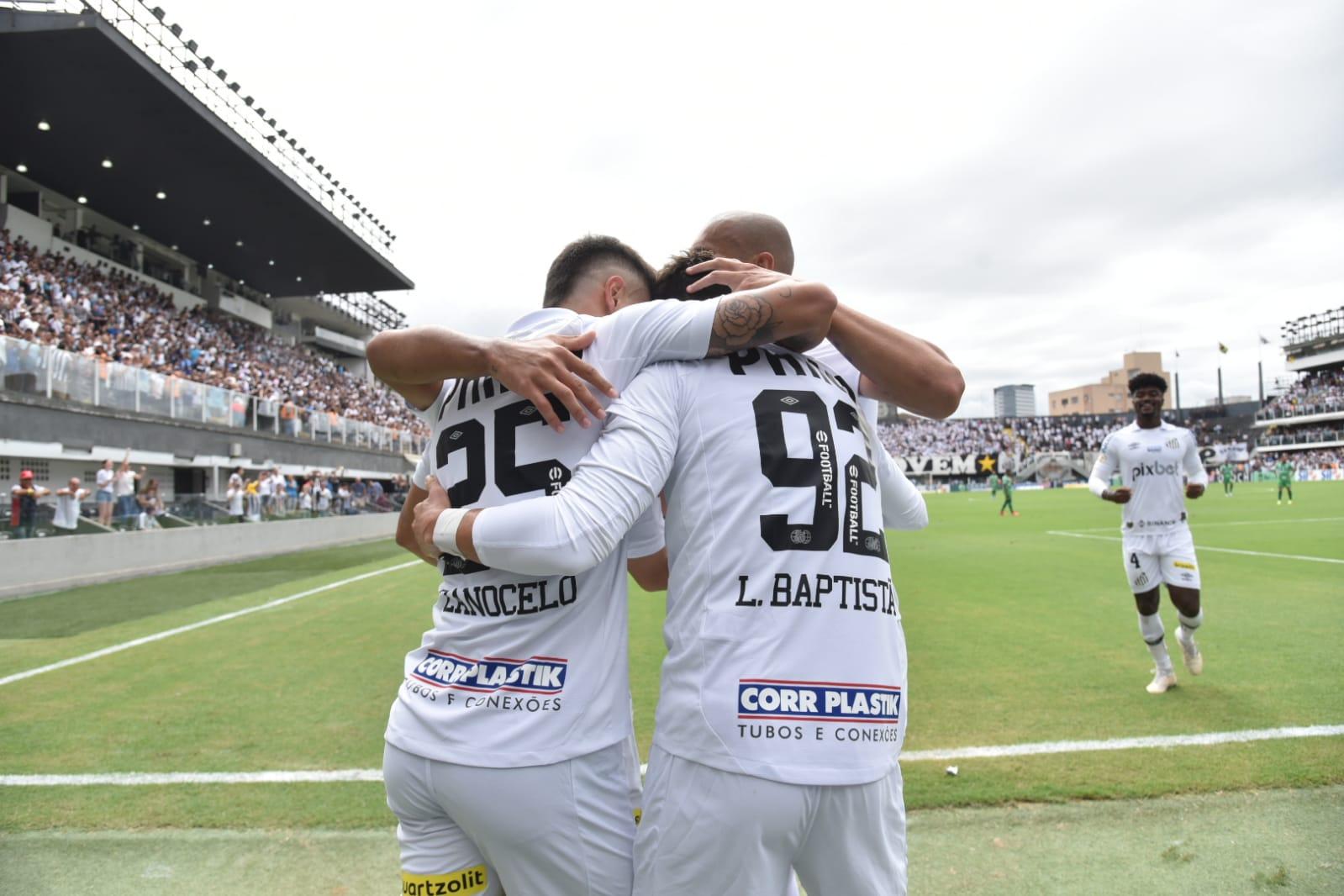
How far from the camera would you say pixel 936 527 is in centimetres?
2489

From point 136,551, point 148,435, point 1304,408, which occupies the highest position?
point 1304,408

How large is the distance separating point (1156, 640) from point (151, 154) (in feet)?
105

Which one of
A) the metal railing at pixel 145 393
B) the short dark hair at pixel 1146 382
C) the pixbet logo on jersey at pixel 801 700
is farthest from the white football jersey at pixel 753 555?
the metal railing at pixel 145 393

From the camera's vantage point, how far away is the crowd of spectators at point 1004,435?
9006 cm

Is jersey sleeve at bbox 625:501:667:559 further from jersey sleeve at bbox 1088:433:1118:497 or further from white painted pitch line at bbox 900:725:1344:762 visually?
jersey sleeve at bbox 1088:433:1118:497

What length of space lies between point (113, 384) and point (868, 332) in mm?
23350

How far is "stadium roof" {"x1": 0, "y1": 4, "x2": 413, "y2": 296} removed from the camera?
2061cm

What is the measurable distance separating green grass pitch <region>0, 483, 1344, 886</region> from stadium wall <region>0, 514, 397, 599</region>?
1.46m

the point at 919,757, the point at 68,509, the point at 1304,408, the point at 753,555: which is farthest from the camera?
the point at 1304,408

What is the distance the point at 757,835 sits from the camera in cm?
154

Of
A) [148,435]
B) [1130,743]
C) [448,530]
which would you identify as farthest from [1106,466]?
[148,435]

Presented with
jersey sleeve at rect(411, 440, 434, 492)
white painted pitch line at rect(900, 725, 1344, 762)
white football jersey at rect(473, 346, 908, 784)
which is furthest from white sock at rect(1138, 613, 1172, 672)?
jersey sleeve at rect(411, 440, 434, 492)

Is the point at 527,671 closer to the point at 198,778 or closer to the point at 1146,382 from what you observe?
the point at 198,778

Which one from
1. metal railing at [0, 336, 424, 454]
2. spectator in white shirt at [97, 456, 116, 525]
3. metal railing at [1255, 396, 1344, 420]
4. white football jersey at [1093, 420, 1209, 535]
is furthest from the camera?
metal railing at [1255, 396, 1344, 420]
